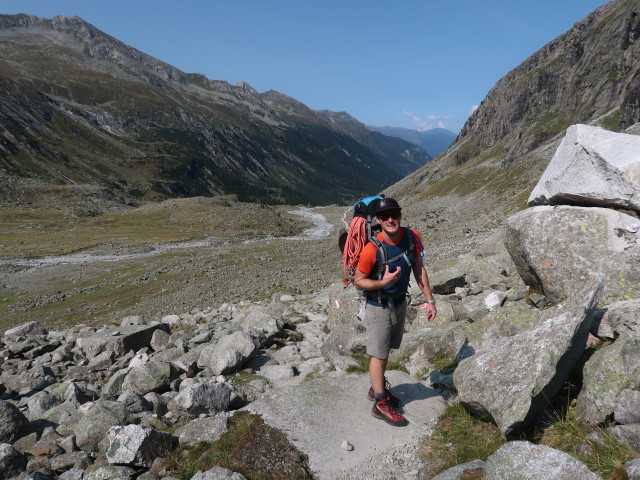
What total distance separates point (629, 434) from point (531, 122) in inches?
6116

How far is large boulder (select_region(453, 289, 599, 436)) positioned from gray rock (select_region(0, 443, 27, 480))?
8287 mm

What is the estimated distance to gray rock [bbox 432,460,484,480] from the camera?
5.59 meters

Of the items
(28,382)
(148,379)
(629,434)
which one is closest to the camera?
(629,434)

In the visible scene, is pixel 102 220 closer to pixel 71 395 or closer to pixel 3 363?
pixel 3 363

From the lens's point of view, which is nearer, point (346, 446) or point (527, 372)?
point (527, 372)

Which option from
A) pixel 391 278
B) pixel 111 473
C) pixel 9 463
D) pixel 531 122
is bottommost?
pixel 9 463

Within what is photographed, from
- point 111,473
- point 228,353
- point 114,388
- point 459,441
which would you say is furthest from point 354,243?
point 114,388

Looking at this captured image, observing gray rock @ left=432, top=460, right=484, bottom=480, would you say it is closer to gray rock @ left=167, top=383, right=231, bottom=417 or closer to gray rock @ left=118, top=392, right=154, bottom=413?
gray rock @ left=167, top=383, right=231, bottom=417

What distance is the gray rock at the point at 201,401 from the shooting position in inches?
348

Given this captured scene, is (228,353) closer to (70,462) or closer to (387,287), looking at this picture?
(70,462)

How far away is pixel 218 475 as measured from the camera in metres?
5.80

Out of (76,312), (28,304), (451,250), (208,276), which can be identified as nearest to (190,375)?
(451,250)

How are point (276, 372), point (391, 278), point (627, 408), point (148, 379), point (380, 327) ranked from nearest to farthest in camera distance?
1. point (627, 408)
2. point (391, 278)
3. point (380, 327)
4. point (148, 379)
5. point (276, 372)

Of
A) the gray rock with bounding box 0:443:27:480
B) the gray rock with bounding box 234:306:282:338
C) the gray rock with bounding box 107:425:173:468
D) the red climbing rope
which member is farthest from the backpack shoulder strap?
the gray rock with bounding box 234:306:282:338
